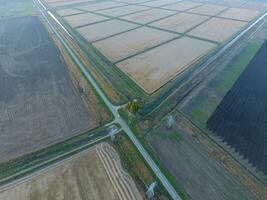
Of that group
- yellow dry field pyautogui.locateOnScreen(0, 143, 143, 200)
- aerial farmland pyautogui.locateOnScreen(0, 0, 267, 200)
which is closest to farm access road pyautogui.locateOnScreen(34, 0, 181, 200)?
aerial farmland pyautogui.locateOnScreen(0, 0, 267, 200)

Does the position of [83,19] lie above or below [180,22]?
above

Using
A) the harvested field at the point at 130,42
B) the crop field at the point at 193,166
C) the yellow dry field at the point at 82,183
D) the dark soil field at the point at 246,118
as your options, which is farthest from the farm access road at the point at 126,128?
the dark soil field at the point at 246,118

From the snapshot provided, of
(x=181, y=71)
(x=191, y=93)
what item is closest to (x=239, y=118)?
(x=191, y=93)

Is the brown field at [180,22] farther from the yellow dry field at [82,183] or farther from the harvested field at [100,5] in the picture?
the yellow dry field at [82,183]

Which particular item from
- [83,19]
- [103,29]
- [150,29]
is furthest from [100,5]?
[150,29]

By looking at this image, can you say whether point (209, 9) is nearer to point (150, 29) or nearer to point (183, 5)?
point (183, 5)
